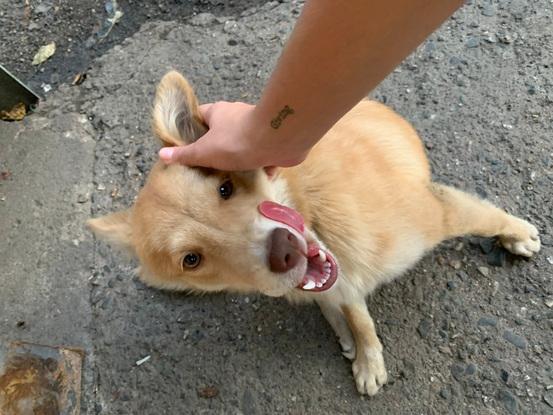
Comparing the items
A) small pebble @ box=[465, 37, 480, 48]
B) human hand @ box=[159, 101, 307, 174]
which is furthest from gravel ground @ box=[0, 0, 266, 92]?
human hand @ box=[159, 101, 307, 174]

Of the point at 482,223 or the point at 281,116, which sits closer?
the point at 281,116

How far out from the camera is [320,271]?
254cm

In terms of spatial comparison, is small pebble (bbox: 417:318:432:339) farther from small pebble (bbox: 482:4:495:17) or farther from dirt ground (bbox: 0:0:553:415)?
small pebble (bbox: 482:4:495:17)

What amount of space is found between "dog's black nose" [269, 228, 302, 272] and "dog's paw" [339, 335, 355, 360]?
104 cm

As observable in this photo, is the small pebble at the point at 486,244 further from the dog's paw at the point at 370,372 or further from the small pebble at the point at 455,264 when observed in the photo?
the dog's paw at the point at 370,372

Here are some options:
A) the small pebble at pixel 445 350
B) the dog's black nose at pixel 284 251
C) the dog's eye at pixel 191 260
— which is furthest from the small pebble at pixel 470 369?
the dog's eye at pixel 191 260

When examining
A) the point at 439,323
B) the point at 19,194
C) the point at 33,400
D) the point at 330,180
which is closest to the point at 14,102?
the point at 19,194

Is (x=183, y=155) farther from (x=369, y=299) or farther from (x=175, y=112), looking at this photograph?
(x=369, y=299)

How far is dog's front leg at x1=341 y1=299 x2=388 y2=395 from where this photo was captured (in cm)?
301

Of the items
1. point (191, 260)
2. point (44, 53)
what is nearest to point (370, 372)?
point (191, 260)

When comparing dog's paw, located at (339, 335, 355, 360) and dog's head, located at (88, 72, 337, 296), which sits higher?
dog's head, located at (88, 72, 337, 296)

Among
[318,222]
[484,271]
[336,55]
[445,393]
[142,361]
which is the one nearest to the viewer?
[336,55]

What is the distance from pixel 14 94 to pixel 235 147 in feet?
9.57

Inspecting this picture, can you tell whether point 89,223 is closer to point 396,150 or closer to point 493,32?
point 396,150
